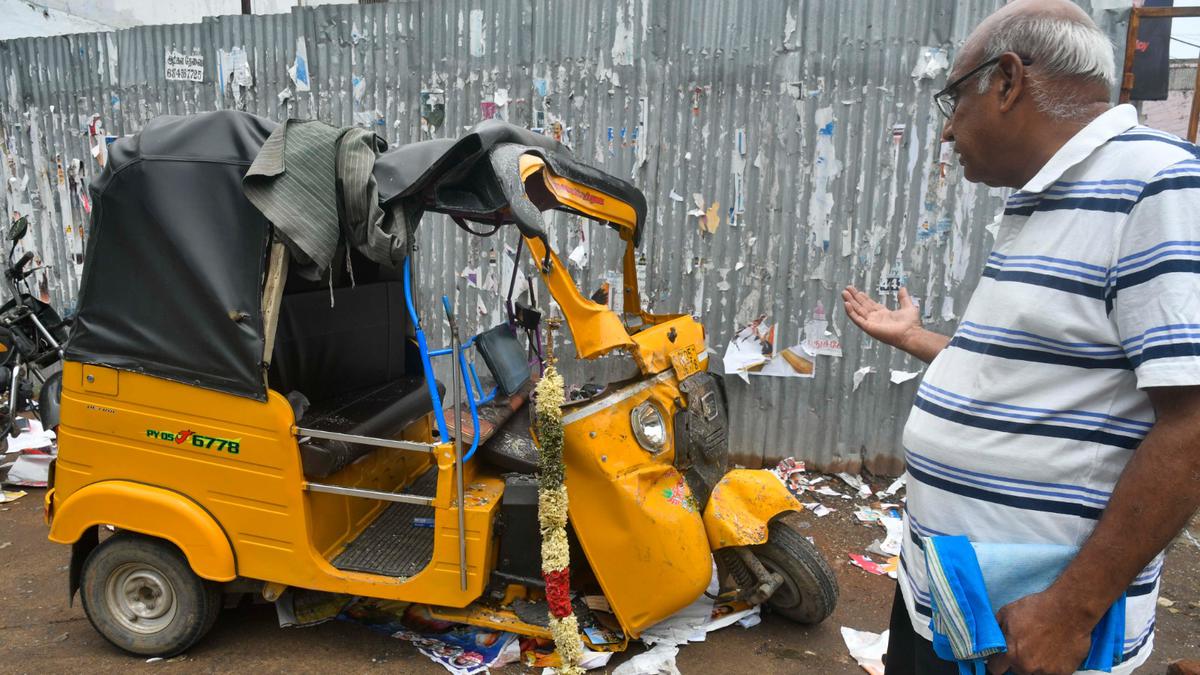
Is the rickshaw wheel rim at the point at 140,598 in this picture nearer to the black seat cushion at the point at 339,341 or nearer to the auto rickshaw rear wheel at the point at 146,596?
the auto rickshaw rear wheel at the point at 146,596

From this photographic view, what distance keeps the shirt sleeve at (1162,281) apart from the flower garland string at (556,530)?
179 centimetres

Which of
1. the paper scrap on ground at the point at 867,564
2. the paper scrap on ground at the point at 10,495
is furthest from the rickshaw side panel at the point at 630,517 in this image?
the paper scrap on ground at the point at 10,495

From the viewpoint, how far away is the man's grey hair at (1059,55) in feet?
4.23

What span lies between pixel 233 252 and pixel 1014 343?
2.62m

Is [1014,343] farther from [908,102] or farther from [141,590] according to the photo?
[908,102]

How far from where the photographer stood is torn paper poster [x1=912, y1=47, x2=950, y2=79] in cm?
443

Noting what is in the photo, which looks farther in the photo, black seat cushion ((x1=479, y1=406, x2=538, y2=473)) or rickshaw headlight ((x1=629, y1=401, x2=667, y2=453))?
black seat cushion ((x1=479, y1=406, x2=538, y2=473))

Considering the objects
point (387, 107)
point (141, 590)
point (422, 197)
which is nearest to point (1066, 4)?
point (422, 197)

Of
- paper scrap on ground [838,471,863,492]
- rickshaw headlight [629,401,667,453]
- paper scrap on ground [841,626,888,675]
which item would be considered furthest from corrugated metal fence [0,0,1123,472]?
rickshaw headlight [629,401,667,453]

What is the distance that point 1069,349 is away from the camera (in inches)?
48.2

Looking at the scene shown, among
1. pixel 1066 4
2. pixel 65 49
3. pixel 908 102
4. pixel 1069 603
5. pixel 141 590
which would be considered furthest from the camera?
pixel 65 49

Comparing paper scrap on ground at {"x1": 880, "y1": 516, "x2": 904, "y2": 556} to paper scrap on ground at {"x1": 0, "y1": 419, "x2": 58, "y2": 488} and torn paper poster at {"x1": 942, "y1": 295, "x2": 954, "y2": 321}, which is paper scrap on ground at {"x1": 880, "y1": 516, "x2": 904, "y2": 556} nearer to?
torn paper poster at {"x1": 942, "y1": 295, "x2": 954, "y2": 321}

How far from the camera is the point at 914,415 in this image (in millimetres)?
1546

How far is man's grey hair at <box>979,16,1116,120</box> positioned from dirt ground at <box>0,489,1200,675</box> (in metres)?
2.58
